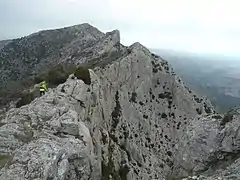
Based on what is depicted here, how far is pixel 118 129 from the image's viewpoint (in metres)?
56.8

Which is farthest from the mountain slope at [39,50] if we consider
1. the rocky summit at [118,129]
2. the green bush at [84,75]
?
the green bush at [84,75]

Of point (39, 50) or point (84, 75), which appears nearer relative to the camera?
point (84, 75)

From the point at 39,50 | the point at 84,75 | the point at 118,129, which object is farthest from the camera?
the point at 39,50

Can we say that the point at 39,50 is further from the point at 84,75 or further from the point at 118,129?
the point at 84,75

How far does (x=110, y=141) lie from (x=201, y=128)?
28051 millimetres

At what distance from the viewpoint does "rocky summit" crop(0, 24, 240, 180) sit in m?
21.9

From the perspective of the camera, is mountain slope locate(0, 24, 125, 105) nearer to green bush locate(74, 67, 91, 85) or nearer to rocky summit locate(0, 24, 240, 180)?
rocky summit locate(0, 24, 240, 180)

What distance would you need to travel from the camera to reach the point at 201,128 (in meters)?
24.0

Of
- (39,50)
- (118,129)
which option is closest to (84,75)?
(118,129)

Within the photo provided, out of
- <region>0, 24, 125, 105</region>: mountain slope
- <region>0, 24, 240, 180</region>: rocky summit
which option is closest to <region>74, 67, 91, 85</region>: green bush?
<region>0, 24, 240, 180</region>: rocky summit

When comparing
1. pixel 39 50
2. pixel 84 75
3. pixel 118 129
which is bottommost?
pixel 118 129

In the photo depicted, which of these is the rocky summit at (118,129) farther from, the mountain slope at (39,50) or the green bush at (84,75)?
the mountain slope at (39,50)

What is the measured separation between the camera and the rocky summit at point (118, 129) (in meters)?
21.9

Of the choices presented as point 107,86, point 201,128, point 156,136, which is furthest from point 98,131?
point 201,128
